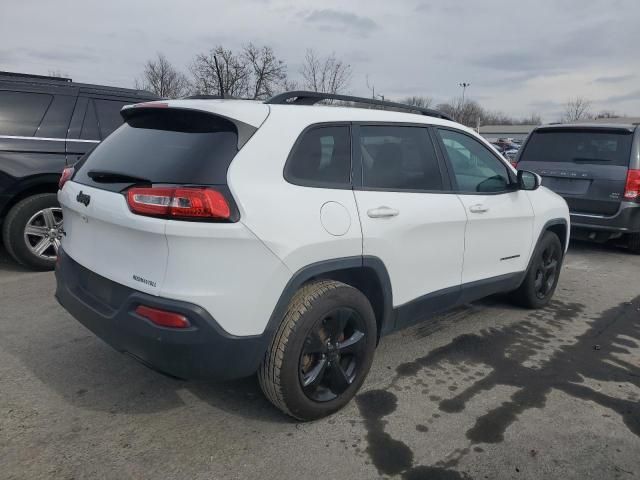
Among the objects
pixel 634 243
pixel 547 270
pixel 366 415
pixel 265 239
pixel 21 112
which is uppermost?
pixel 21 112

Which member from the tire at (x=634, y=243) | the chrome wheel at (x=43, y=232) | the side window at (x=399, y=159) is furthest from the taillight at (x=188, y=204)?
the tire at (x=634, y=243)

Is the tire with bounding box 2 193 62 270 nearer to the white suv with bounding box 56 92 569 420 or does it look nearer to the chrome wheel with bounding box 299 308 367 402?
the white suv with bounding box 56 92 569 420

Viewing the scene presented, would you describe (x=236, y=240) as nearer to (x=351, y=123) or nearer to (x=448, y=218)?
(x=351, y=123)

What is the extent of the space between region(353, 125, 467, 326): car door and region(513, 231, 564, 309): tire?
4.27ft

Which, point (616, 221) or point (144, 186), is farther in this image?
point (616, 221)

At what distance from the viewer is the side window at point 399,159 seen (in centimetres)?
305

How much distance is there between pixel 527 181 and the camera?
13.8 feet

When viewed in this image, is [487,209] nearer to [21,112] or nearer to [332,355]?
[332,355]

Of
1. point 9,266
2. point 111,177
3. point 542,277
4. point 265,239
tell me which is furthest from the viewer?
point 9,266

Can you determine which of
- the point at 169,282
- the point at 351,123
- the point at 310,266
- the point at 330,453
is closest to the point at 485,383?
the point at 330,453

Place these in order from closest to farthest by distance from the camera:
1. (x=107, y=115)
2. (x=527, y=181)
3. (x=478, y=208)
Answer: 1. (x=478, y=208)
2. (x=527, y=181)
3. (x=107, y=115)

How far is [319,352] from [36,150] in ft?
13.6

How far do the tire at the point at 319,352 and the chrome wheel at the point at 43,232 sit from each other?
3.75 meters

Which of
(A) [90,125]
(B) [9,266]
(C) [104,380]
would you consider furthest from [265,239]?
(B) [9,266]
